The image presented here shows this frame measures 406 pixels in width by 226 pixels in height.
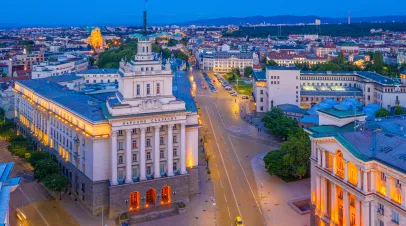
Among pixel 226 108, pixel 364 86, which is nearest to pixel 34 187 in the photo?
pixel 226 108

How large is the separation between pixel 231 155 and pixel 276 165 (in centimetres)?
1099

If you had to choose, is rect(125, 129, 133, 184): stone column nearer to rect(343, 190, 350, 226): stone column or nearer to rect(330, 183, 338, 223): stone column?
rect(330, 183, 338, 223): stone column

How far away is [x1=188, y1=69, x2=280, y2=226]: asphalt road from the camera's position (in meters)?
42.2

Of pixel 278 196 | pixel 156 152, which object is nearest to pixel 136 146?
pixel 156 152

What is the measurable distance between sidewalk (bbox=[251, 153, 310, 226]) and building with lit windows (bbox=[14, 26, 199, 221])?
7203mm

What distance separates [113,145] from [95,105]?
7448 millimetres

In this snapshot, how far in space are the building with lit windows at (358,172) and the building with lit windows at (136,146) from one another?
A: 13.5 m

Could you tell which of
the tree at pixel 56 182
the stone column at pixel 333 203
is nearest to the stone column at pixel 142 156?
the tree at pixel 56 182

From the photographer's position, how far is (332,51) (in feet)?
601

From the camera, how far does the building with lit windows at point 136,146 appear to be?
4181 cm

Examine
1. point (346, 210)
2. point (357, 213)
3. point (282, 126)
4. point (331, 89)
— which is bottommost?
point (346, 210)

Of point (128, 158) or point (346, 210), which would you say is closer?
point (346, 210)

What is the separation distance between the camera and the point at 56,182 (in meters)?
43.7

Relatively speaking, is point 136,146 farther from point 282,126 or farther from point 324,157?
point 282,126
